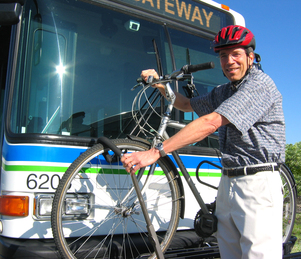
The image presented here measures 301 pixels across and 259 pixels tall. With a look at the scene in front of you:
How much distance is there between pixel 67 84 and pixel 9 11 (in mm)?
1072

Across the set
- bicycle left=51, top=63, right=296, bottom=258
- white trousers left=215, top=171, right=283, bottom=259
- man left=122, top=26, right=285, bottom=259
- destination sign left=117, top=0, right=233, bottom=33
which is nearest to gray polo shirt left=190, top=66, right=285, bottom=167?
man left=122, top=26, right=285, bottom=259

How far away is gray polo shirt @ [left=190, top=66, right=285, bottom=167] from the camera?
6.09 ft

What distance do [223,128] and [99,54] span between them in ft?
4.59

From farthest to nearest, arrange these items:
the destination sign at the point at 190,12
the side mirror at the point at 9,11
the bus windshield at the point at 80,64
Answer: the destination sign at the point at 190,12 < the bus windshield at the point at 80,64 < the side mirror at the point at 9,11

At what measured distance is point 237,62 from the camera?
2.07 metres

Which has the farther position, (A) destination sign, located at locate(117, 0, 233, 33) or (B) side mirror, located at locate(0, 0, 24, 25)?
(A) destination sign, located at locate(117, 0, 233, 33)

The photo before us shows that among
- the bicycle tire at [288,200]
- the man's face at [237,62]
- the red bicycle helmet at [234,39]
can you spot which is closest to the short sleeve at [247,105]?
the man's face at [237,62]

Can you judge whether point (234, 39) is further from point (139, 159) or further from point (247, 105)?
point (139, 159)

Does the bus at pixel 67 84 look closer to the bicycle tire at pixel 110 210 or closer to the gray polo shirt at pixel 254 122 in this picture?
the bicycle tire at pixel 110 210

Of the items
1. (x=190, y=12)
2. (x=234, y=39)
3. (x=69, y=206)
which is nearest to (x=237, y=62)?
(x=234, y=39)

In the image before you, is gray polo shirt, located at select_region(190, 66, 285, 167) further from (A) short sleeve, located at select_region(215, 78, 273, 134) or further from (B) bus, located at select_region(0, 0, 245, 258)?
(B) bus, located at select_region(0, 0, 245, 258)

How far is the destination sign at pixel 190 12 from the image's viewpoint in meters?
3.27

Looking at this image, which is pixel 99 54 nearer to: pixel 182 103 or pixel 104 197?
pixel 182 103

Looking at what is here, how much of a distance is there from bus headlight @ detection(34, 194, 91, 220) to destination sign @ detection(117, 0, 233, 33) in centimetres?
188
